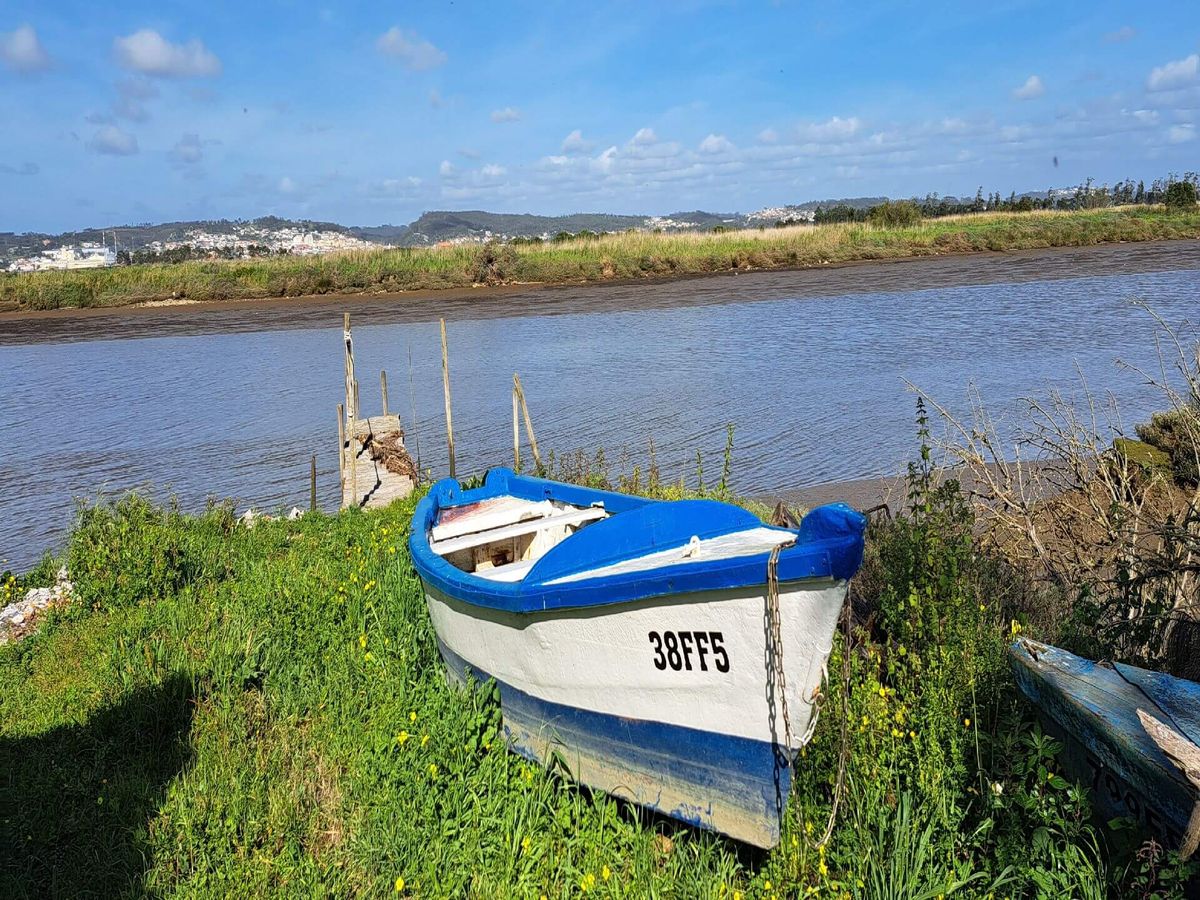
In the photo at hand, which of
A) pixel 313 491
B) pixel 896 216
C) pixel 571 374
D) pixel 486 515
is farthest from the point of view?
pixel 896 216

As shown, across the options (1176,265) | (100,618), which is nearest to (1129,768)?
(100,618)

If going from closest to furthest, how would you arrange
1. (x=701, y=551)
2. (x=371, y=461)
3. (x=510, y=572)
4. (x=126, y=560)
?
1. (x=701, y=551)
2. (x=510, y=572)
3. (x=126, y=560)
4. (x=371, y=461)

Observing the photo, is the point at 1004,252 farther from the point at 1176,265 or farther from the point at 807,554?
the point at 807,554

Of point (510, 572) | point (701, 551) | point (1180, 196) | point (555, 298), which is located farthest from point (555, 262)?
point (1180, 196)

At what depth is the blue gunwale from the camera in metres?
3.71

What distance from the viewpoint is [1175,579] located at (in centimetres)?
519

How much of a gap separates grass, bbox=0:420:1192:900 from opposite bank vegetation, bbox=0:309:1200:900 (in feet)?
0.05

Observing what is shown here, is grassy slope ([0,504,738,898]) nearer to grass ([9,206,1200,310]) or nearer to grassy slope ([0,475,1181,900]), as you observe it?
grassy slope ([0,475,1181,900])

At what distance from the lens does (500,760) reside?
5.20 metres

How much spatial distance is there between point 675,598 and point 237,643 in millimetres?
3564

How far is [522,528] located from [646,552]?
2245 millimetres

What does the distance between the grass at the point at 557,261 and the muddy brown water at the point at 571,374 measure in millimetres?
2063

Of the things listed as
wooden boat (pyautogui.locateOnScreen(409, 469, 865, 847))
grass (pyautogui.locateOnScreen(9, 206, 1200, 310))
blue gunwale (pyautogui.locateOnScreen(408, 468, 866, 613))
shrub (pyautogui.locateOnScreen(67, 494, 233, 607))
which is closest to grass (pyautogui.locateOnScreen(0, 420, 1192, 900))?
wooden boat (pyautogui.locateOnScreen(409, 469, 865, 847))

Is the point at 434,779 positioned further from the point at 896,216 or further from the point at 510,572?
the point at 896,216
